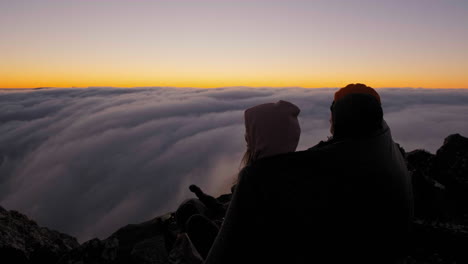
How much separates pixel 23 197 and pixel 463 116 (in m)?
143

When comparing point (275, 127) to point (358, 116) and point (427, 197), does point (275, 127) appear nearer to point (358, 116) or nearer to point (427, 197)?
point (358, 116)

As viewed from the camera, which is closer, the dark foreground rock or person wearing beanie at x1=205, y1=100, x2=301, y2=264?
person wearing beanie at x1=205, y1=100, x2=301, y2=264

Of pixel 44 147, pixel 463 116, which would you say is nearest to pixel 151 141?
pixel 44 147

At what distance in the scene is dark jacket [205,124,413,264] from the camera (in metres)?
1.48

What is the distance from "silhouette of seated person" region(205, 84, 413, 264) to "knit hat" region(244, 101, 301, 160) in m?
0.66

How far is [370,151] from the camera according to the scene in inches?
63.5

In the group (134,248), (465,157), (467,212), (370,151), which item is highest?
(370,151)

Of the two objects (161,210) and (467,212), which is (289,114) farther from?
(161,210)

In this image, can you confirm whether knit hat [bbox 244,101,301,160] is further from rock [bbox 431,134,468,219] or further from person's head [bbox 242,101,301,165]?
rock [bbox 431,134,468,219]

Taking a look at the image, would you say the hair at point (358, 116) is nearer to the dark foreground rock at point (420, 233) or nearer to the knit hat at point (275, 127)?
the knit hat at point (275, 127)

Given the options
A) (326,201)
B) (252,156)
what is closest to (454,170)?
(252,156)

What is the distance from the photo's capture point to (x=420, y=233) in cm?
504

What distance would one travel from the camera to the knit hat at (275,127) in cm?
237

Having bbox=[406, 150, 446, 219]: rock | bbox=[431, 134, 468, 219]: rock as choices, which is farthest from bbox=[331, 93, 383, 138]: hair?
bbox=[431, 134, 468, 219]: rock
